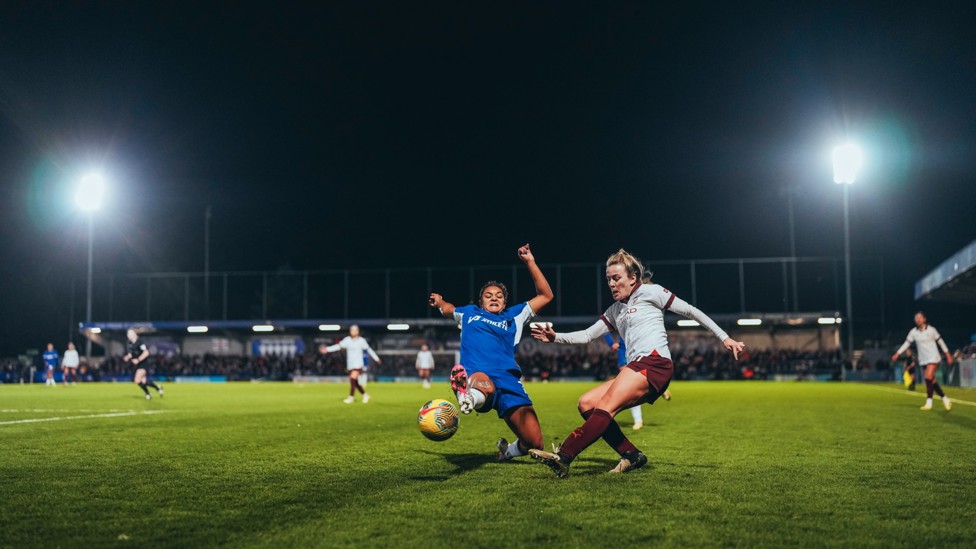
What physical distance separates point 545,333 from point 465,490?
5.98ft

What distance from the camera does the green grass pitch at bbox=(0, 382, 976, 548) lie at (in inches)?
197

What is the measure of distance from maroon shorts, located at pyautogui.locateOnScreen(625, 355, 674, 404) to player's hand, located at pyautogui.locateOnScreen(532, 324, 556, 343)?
80 cm

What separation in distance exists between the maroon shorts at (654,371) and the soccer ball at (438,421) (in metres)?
1.75

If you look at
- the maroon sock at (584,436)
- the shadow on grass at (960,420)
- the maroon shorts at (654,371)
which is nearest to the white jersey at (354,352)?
the shadow on grass at (960,420)

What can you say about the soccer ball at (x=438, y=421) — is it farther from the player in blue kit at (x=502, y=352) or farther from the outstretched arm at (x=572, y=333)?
the outstretched arm at (x=572, y=333)

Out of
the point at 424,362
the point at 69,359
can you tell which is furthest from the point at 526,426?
the point at 69,359

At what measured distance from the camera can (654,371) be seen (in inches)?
291

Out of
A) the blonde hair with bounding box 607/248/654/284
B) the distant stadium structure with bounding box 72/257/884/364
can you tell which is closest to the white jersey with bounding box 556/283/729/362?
the blonde hair with bounding box 607/248/654/284

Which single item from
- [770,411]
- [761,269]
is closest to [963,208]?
[761,269]

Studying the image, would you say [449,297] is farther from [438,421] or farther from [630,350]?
[630,350]

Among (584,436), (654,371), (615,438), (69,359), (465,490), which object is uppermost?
(654,371)

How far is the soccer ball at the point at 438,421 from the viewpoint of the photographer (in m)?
7.74

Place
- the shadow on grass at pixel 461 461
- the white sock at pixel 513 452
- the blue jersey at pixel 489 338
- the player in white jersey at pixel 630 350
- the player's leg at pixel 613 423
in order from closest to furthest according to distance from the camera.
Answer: the player in white jersey at pixel 630 350 → the shadow on grass at pixel 461 461 → the player's leg at pixel 613 423 → the blue jersey at pixel 489 338 → the white sock at pixel 513 452

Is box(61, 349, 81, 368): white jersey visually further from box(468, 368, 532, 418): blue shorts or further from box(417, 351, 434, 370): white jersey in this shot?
box(468, 368, 532, 418): blue shorts
